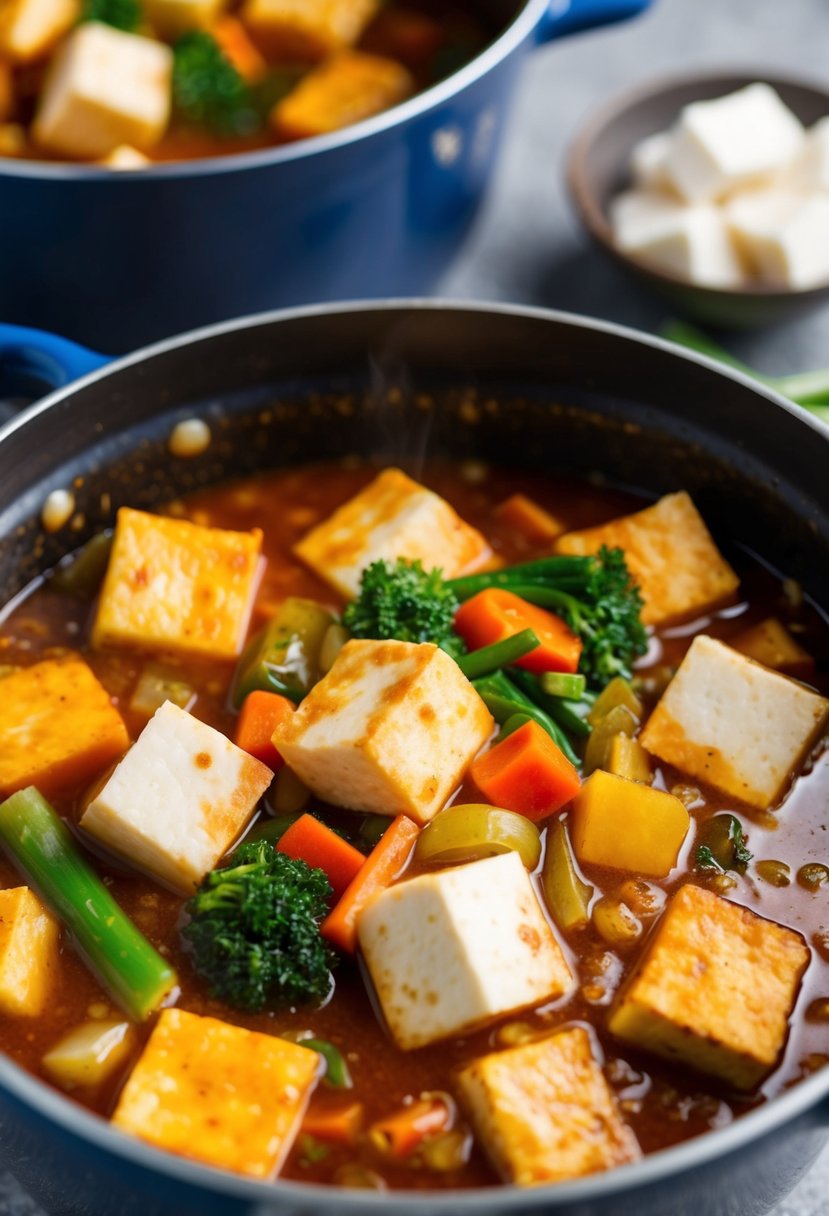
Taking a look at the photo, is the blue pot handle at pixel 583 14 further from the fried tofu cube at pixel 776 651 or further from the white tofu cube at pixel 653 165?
the fried tofu cube at pixel 776 651

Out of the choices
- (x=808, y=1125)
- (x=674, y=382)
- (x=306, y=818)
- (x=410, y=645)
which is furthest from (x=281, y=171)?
(x=808, y=1125)

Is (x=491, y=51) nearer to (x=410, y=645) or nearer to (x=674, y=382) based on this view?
(x=674, y=382)

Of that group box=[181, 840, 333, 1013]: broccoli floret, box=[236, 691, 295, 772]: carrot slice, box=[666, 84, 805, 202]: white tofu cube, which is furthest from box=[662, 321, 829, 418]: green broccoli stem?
box=[181, 840, 333, 1013]: broccoli floret

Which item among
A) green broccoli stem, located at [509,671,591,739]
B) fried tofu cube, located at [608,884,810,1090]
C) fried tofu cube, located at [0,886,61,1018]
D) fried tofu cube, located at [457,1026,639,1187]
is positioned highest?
fried tofu cube, located at [608,884,810,1090]

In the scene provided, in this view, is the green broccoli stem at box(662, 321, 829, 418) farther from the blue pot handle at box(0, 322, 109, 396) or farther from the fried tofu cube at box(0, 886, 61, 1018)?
the fried tofu cube at box(0, 886, 61, 1018)

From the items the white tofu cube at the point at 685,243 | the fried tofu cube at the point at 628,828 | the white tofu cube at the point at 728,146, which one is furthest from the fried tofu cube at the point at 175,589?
the white tofu cube at the point at 728,146

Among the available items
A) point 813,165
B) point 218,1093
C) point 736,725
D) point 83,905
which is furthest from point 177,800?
point 813,165
